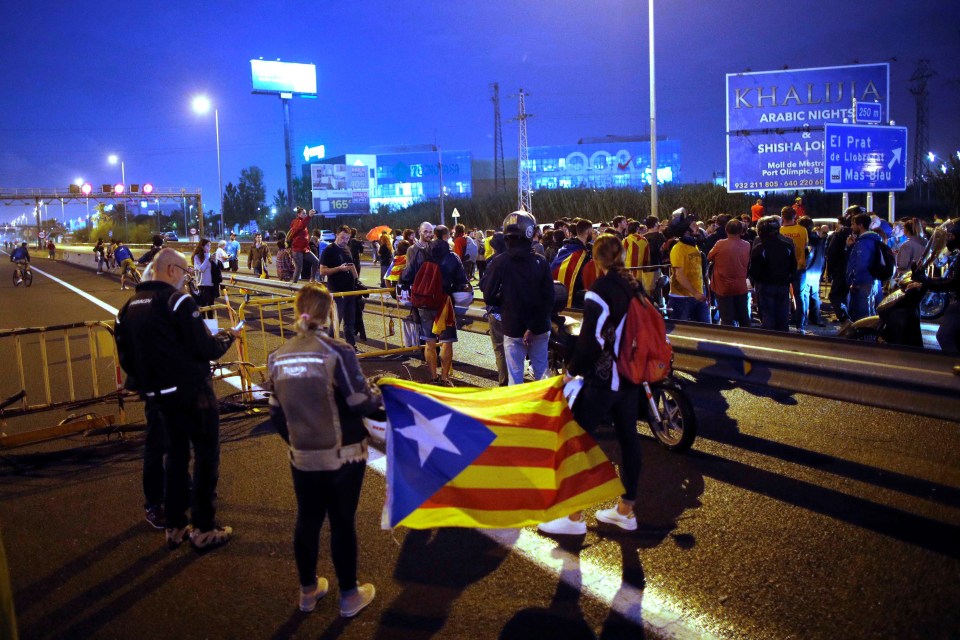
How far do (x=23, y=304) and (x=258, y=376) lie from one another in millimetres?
19075

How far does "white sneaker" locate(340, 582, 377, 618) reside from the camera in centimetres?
412

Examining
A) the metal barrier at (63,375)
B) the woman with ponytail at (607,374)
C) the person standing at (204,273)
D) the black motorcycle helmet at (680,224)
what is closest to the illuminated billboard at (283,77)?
the person standing at (204,273)

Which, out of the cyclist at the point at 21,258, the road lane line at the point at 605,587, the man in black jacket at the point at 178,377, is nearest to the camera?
the road lane line at the point at 605,587

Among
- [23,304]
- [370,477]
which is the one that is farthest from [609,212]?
[370,477]

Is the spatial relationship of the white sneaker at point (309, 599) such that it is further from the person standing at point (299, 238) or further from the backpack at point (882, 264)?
the person standing at point (299, 238)

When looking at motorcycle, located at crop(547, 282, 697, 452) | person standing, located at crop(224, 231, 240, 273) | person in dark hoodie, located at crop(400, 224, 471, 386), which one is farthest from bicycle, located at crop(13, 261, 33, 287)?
motorcycle, located at crop(547, 282, 697, 452)

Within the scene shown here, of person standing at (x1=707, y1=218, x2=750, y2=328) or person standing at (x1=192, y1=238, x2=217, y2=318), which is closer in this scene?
person standing at (x1=707, y1=218, x2=750, y2=328)

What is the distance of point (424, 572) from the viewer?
4609mm

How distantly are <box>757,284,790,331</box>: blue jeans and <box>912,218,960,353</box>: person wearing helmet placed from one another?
303 centimetres

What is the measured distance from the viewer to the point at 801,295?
13578 mm

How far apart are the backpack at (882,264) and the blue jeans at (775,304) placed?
2.00m

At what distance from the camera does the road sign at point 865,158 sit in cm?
2158

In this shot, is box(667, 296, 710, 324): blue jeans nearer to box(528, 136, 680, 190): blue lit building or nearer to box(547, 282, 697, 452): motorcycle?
box(547, 282, 697, 452): motorcycle

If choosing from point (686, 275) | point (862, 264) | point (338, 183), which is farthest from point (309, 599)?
point (338, 183)
